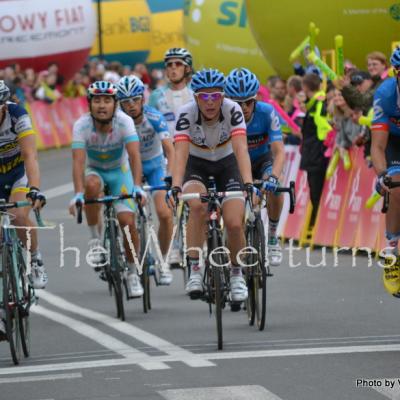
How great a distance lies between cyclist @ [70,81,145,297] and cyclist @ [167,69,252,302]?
111 cm

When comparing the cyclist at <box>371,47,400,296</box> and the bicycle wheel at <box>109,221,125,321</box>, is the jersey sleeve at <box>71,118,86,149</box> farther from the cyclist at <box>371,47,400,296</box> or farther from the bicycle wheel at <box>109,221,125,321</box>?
the cyclist at <box>371,47,400,296</box>

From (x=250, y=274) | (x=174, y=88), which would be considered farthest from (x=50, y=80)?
(x=250, y=274)

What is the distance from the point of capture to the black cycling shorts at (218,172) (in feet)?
37.7

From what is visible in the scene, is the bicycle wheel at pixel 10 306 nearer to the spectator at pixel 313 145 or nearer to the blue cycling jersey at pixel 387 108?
the blue cycling jersey at pixel 387 108

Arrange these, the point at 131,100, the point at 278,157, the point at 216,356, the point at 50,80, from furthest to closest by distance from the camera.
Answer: the point at 50,80 < the point at 131,100 < the point at 278,157 < the point at 216,356

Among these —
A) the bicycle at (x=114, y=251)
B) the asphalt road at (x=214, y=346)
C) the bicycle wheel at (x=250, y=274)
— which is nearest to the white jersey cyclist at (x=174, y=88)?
the asphalt road at (x=214, y=346)

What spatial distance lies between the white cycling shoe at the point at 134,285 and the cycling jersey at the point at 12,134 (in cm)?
216

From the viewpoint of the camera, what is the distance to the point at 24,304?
34.4 feet

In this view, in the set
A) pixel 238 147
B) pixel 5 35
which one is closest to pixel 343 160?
pixel 238 147

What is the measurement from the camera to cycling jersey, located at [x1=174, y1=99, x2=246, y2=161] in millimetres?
11266

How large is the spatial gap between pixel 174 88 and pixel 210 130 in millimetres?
4844

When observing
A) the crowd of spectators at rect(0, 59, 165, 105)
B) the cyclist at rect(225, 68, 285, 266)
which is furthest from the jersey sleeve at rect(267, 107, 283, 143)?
the crowd of spectators at rect(0, 59, 165, 105)

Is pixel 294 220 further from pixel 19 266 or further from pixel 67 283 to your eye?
pixel 19 266

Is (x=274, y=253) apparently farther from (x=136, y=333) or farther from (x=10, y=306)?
(x=10, y=306)
